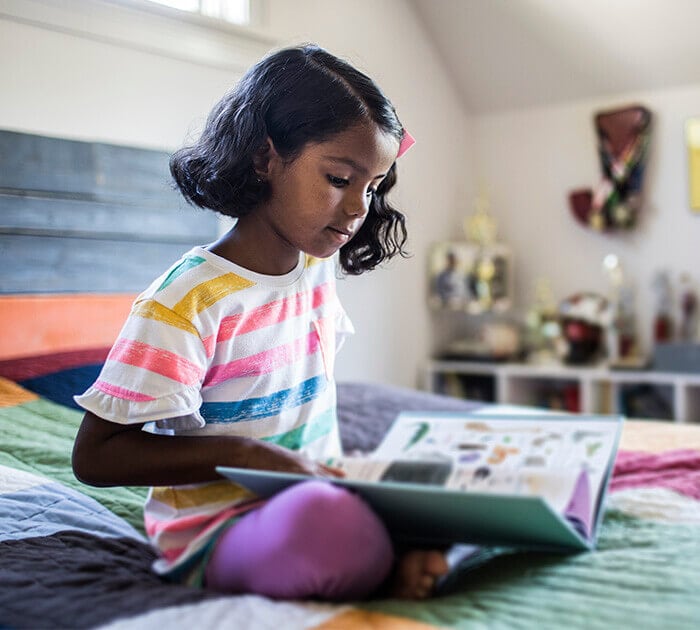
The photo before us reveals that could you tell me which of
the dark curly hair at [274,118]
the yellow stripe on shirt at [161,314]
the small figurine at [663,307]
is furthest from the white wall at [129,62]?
the small figurine at [663,307]

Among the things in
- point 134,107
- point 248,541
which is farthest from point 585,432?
point 134,107

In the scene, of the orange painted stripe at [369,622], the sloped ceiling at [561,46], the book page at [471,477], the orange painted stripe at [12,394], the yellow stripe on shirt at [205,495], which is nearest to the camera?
the orange painted stripe at [369,622]

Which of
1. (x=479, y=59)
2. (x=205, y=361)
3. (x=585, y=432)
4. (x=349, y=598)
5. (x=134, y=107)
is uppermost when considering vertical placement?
(x=479, y=59)

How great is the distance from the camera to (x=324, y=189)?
91cm

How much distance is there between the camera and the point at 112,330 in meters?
1.54

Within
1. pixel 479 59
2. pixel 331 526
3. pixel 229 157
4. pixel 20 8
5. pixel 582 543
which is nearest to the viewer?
pixel 331 526

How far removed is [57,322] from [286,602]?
3.08ft

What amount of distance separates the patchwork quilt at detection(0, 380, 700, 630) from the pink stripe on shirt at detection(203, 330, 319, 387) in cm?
21

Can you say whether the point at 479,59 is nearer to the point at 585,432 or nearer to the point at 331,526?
the point at 585,432

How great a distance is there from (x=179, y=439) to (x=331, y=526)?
22 cm

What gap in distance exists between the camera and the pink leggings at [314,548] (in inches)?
27.9

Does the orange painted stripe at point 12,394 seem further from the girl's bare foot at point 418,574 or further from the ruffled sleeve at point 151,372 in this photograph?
the girl's bare foot at point 418,574

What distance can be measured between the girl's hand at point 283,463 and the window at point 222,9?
3.75 feet

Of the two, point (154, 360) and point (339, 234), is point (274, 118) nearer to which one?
point (339, 234)
